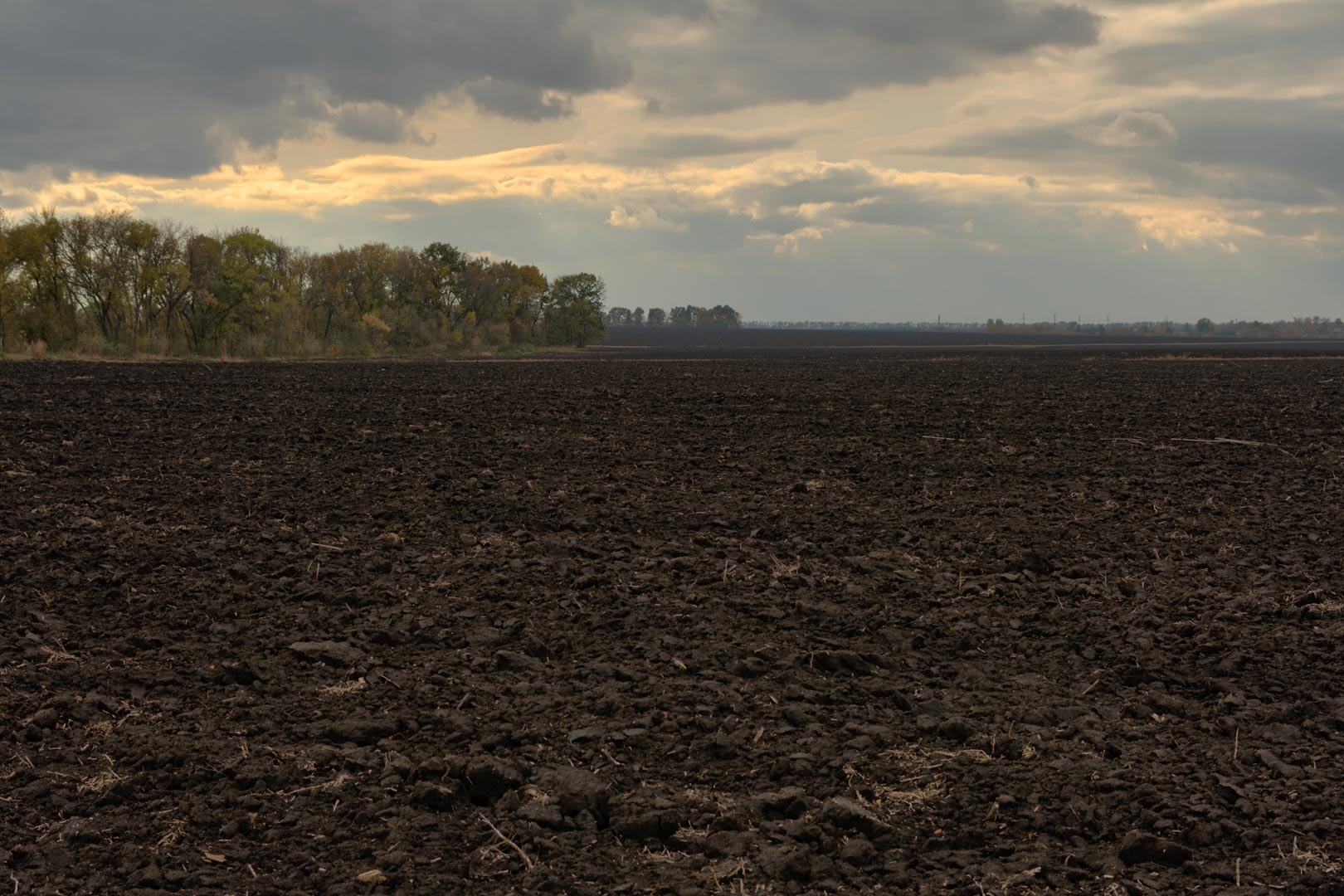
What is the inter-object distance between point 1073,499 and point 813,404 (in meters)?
15.9

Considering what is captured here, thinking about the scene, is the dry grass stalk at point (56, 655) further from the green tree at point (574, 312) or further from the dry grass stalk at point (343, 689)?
the green tree at point (574, 312)

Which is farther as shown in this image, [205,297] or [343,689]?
[205,297]

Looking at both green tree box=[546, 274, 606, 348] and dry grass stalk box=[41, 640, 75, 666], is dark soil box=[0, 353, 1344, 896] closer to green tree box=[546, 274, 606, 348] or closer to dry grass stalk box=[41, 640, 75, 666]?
dry grass stalk box=[41, 640, 75, 666]

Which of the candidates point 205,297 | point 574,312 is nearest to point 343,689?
point 205,297

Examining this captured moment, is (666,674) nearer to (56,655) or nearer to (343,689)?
(343,689)

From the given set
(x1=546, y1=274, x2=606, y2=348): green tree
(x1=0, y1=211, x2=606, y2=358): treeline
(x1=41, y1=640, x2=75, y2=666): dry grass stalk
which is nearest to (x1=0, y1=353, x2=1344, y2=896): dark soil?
(x1=41, y1=640, x2=75, y2=666): dry grass stalk

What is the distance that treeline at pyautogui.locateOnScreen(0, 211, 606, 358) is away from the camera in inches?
2463

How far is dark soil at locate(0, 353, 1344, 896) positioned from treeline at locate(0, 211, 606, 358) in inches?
2028

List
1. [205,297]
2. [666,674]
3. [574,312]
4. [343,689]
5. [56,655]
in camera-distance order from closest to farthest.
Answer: [343,689], [666,674], [56,655], [205,297], [574,312]

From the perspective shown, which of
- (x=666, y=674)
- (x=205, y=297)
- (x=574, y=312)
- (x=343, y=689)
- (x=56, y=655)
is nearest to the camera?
(x=343, y=689)

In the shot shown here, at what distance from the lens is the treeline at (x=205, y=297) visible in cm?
6256

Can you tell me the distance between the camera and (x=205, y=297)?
67.5m

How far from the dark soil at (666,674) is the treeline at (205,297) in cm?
5152

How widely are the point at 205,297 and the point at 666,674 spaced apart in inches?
2643
